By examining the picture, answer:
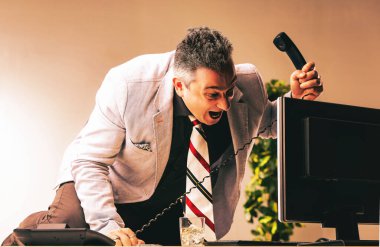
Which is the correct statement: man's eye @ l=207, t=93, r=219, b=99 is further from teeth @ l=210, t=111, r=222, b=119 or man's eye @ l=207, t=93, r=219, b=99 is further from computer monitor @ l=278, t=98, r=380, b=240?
computer monitor @ l=278, t=98, r=380, b=240

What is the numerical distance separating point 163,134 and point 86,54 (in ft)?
6.78

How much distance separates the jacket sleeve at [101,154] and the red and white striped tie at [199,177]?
11.3 inches

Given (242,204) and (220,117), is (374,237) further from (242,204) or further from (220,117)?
(220,117)

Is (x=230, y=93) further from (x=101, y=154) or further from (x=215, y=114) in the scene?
(x=101, y=154)

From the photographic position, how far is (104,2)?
4215 millimetres

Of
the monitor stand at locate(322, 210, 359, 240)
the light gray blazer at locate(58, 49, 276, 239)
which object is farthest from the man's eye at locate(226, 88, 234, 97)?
the monitor stand at locate(322, 210, 359, 240)

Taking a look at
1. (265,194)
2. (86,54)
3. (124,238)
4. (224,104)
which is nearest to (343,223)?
(124,238)

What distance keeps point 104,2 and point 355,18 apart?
193 cm

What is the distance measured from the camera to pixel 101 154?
7.02 ft

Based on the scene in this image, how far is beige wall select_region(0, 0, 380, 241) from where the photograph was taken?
159 inches

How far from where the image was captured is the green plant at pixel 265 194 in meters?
3.89

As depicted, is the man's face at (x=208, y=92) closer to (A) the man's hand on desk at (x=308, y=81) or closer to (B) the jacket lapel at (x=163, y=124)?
(B) the jacket lapel at (x=163, y=124)

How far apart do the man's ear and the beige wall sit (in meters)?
1.95

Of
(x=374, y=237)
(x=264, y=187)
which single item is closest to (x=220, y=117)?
(x=264, y=187)
